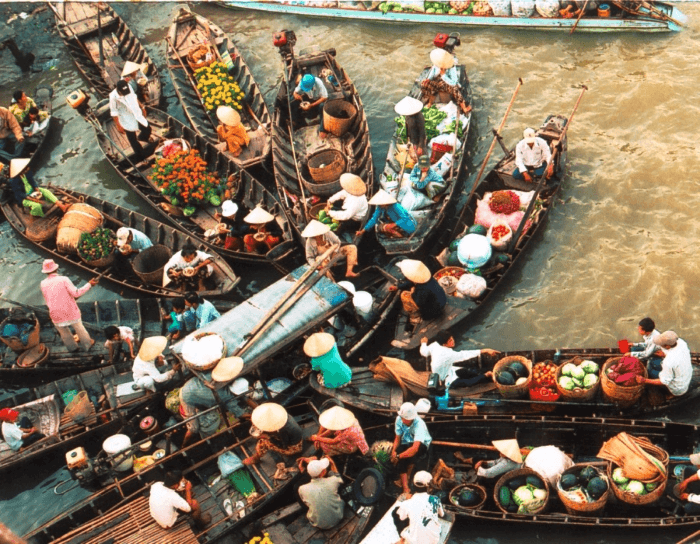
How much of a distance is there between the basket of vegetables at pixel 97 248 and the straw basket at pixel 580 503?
9.28 meters

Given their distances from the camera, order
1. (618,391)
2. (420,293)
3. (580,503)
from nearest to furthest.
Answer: (580,503) < (618,391) < (420,293)

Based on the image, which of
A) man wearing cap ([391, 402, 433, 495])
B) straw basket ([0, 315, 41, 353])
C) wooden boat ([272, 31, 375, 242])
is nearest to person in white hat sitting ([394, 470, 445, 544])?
man wearing cap ([391, 402, 433, 495])

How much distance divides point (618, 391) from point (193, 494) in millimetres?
6538

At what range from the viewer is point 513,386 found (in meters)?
9.91

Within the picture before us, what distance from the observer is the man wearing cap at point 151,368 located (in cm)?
1024

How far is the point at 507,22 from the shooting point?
60.0ft

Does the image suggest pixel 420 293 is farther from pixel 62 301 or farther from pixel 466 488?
pixel 62 301

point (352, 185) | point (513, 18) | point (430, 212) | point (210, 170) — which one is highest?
point (513, 18)

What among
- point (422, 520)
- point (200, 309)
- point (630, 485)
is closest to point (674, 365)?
point (630, 485)

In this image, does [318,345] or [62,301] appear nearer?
[318,345]

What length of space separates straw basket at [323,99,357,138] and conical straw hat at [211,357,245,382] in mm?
7280

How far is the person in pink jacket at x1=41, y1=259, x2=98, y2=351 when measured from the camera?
1136cm

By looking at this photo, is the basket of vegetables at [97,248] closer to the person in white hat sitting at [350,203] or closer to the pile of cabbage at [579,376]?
the person in white hat sitting at [350,203]

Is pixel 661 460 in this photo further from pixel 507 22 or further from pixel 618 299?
pixel 507 22
